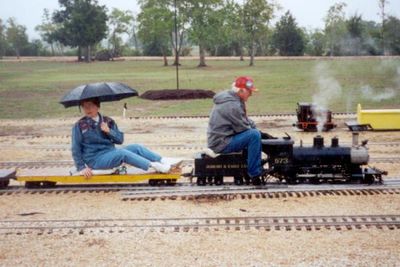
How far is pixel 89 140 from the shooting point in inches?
330

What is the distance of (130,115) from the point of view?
19.5 meters

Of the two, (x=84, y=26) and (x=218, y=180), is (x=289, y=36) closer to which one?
(x=84, y=26)

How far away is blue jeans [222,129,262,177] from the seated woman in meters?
1.15

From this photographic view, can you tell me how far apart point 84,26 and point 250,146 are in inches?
3009

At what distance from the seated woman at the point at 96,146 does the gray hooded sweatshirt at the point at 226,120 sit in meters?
0.94

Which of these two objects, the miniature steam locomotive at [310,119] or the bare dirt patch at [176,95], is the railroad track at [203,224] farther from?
the bare dirt patch at [176,95]

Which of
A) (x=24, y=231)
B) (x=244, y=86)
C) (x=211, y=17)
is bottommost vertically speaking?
(x=24, y=231)

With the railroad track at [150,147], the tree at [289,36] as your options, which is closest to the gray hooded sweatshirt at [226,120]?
the railroad track at [150,147]

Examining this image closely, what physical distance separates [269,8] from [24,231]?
55472mm

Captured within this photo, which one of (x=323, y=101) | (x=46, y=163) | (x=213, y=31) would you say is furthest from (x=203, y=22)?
(x=46, y=163)

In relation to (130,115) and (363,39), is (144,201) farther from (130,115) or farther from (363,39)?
(363,39)

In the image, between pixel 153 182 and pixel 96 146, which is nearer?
pixel 96 146

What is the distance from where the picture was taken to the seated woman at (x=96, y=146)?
833 centimetres

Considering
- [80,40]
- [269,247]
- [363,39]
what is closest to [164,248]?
[269,247]
